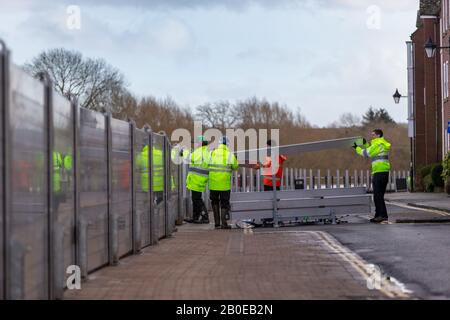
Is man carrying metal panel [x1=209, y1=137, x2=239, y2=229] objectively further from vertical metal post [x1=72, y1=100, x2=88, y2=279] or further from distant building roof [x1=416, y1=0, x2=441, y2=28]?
distant building roof [x1=416, y1=0, x2=441, y2=28]

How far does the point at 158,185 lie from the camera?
17.2m

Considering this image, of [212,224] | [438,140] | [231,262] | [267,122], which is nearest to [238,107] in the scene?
[267,122]

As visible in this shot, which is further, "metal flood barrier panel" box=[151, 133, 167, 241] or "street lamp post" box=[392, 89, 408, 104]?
"street lamp post" box=[392, 89, 408, 104]

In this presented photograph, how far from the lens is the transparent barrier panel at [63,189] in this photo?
9.05m

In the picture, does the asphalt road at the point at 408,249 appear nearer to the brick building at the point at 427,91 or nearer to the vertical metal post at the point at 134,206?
the vertical metal post at the point at 134,206

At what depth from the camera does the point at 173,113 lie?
299 feet

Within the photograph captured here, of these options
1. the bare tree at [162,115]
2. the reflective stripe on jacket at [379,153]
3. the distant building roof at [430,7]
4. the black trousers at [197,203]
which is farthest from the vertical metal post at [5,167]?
the bare tree at [162,115]

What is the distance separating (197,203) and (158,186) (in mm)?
5856

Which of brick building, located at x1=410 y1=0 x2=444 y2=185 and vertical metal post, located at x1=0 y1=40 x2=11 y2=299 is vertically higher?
brick building, located at x1=410 y1=0 x2=444 y2=185

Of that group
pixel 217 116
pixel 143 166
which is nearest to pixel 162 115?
pixel 217 116

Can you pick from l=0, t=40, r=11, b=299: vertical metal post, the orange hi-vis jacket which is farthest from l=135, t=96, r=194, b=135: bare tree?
l=0, t=40, r=11, b=299: vertical metal post

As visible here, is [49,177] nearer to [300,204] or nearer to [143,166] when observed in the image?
[143,166]

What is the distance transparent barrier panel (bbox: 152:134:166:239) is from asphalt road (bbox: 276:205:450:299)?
2.91m

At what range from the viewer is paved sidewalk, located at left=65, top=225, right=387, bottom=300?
9414 millimetres
